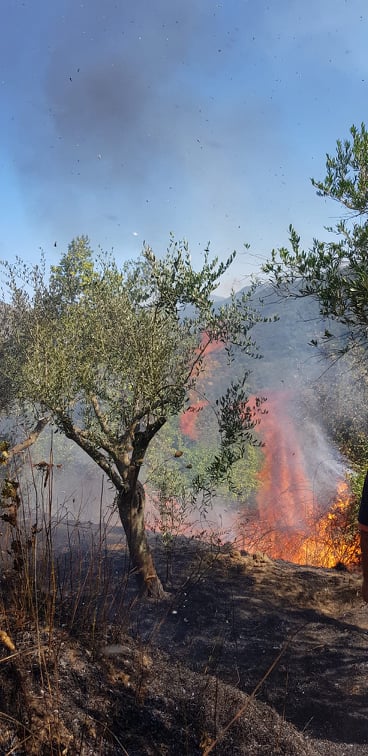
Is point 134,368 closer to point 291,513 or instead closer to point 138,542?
point 138,542

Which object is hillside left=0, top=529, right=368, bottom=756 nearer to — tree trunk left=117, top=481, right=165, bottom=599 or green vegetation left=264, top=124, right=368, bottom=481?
tree trunk left=117, top=481, right=165, bottom=599

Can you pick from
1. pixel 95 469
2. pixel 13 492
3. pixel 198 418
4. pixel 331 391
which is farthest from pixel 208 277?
pixel 198 418

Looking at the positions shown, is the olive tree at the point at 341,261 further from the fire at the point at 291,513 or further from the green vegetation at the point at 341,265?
the fire at the point at 291,513

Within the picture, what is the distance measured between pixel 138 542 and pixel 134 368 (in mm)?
4604

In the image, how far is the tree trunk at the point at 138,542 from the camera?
12211mm

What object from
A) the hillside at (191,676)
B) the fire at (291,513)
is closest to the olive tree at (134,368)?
the hillside at (191,676)

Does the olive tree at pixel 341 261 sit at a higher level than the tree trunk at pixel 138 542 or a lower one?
higher

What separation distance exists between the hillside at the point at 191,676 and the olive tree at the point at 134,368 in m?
2.43

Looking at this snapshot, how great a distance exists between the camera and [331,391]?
37.5 meters

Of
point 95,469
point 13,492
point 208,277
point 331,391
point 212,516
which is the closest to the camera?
point 13,492

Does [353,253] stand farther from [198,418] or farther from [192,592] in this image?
[198,418]

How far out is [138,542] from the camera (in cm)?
1245

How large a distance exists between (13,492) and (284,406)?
75.0m

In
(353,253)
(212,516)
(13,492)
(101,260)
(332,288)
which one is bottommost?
(212,516)
